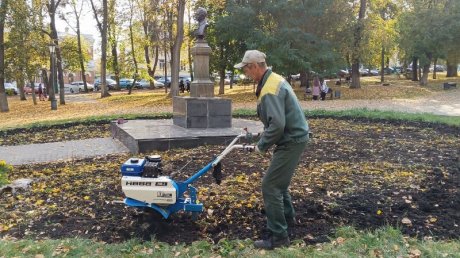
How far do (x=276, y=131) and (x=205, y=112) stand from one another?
260 inches

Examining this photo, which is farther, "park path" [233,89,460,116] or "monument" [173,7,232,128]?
"park path" [233,89,460,116]

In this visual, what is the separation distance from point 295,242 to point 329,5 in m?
22.4

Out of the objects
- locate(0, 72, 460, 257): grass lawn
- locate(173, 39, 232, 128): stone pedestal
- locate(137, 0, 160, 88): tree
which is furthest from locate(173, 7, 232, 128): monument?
locate(137, 0, 160, 88): tree

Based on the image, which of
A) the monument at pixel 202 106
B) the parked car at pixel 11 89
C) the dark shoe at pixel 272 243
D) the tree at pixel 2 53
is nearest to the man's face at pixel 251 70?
the dark shoe at pixel 272 243

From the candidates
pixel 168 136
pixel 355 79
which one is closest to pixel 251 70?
pixel 168 136

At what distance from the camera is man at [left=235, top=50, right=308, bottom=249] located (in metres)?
3.74

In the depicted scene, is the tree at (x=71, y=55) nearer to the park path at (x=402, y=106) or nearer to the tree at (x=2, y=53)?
the tree at (x=2, y=53)

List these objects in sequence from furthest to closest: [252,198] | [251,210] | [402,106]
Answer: [402,106]
[252,198]
[251,210]

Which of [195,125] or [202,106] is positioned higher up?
[202,106]

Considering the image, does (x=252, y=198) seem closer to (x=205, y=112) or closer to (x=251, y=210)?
(x=251, y=210)

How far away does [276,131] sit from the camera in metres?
3.72

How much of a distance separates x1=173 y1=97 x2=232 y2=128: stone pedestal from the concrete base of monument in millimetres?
209

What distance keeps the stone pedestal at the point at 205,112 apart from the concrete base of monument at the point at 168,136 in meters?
0.21

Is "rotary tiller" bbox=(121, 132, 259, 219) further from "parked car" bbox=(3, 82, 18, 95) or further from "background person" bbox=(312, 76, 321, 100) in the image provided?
"parked car" bbox=(3, 82, 18, 95)
